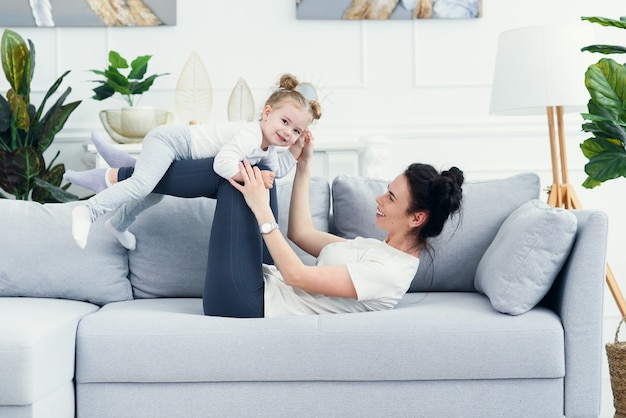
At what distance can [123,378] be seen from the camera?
2.29 m

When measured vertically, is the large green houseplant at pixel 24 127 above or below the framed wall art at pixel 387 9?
below

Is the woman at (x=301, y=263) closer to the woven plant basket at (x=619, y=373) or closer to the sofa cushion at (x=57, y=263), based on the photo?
the sofa cushion at (x=57, y=263)

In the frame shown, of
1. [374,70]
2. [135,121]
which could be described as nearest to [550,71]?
[374,70]

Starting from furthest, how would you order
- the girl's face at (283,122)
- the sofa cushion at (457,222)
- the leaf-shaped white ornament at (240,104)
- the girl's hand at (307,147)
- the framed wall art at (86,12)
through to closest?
the framed wall art at (86,12), the leaf-shaped white ornament at (240,104), the sofa cushion at (457,222), the girl's hand at (307,147), the girl's face at (283,122)

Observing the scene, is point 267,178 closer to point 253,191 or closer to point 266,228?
point 253,191

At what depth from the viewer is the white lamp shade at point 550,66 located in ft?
10.9

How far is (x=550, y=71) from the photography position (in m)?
3.33

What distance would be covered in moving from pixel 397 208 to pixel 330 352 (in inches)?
19.5

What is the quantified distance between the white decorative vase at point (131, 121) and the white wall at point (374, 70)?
0.30m

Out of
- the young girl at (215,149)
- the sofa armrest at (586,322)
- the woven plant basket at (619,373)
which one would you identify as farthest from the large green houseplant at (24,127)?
the woven plant basket at (619,373)

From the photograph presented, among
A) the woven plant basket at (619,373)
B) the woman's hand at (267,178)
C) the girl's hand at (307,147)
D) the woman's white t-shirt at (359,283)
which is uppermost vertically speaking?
the girl's hand at (307,147)

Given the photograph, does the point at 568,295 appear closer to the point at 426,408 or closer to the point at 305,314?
the point at 426,408

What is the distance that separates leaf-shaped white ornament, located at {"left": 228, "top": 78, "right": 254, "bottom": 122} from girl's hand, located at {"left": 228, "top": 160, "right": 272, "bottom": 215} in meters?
1.52

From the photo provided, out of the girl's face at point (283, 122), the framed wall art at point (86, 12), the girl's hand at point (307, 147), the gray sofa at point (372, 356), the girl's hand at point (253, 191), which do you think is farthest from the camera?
the framed wall art at point (86, 12)
